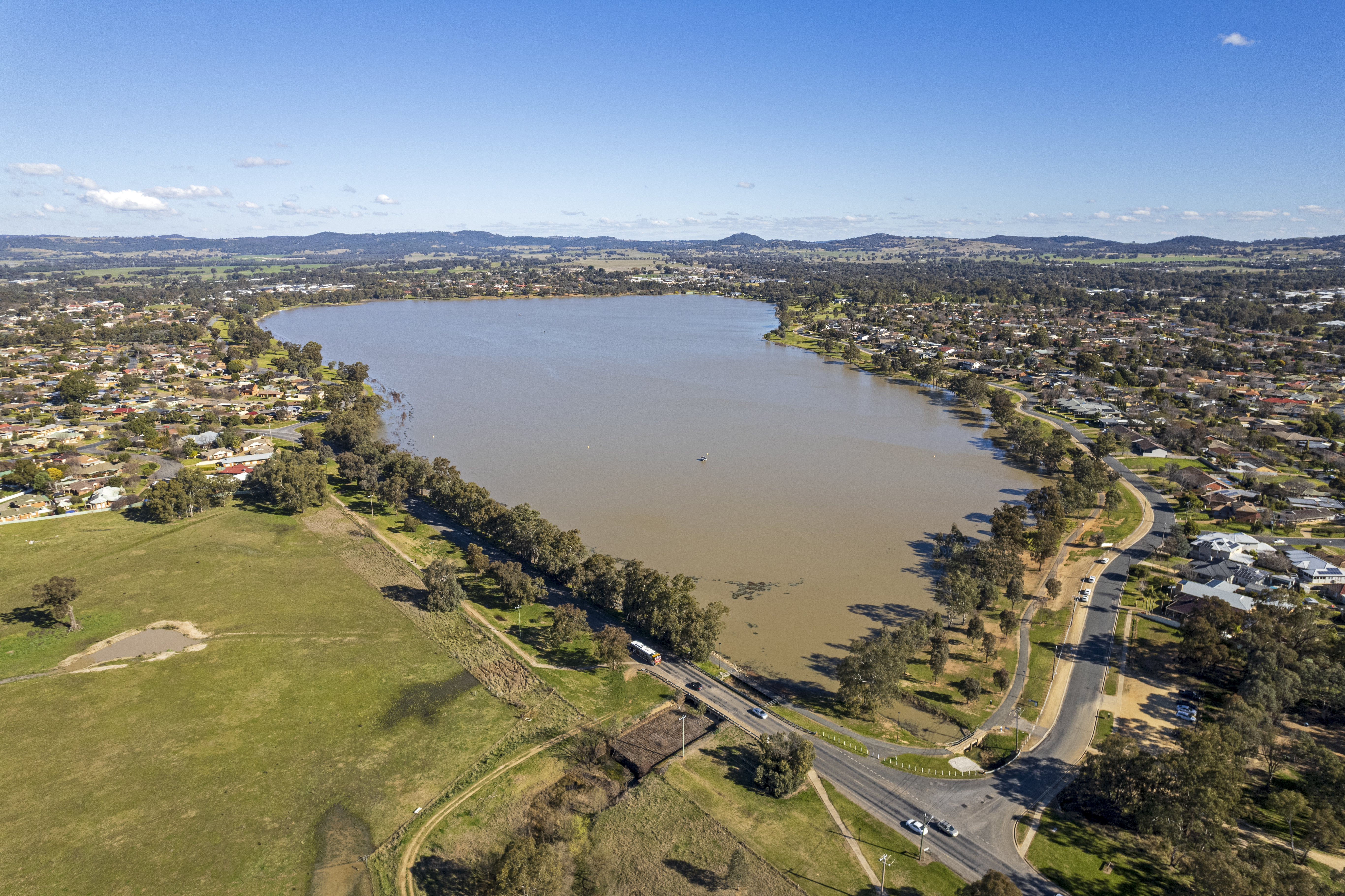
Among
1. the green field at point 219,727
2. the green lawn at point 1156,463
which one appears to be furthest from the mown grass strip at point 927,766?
the green lawn at point 1156,463

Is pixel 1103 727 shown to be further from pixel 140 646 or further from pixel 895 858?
pixel 140 646

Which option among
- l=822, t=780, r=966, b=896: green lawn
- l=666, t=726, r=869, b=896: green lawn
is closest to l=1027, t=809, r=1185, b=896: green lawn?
l=822, t=780, r=966, b=896: green lawn

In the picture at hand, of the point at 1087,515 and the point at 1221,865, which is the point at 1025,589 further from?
the point at 1221,865

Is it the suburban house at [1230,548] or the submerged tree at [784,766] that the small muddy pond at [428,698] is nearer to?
the submerged tree at [784,766]

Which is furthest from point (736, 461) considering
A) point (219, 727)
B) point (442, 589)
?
point (219, 727)

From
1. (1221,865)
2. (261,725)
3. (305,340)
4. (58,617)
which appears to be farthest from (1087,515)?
(305,340)

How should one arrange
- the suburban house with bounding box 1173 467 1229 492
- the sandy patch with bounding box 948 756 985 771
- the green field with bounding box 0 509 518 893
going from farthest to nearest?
the suburban house with bounding box 1173 467 1229 492 < the sandy patch with bounding box 948 756 985 771 < the green field with bounding box 0 509 518 893

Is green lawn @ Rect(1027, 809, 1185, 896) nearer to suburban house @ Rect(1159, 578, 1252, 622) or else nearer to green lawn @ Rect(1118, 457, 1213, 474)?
suburban house @ Rect(1159, 578, 1252, 622)

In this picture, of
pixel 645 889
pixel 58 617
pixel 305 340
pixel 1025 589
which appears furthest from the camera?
pixel 305 340
